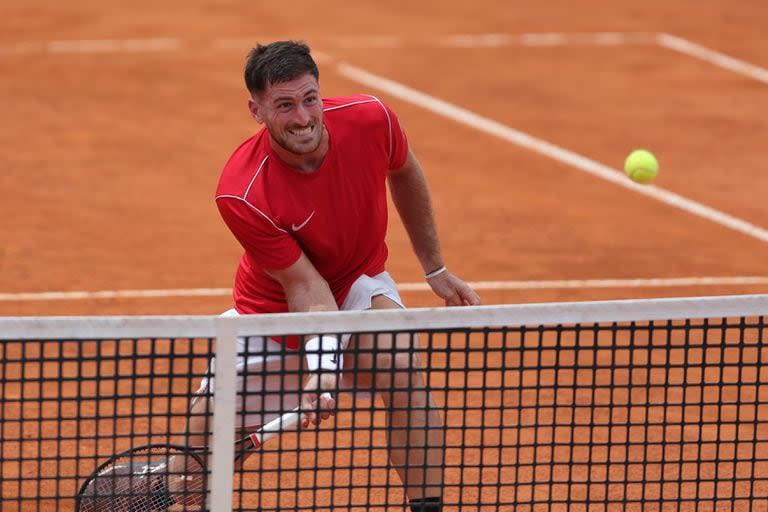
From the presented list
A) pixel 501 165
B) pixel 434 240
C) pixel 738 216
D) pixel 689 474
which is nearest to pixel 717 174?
pixel 738 216

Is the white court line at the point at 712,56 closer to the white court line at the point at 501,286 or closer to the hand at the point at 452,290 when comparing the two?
the white court line at the point at 501,286

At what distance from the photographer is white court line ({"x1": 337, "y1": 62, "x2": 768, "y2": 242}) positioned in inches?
422

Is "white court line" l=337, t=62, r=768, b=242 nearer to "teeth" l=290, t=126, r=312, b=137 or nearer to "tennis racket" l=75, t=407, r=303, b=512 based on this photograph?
"teeth" l=290, t=126, r=312, b=137

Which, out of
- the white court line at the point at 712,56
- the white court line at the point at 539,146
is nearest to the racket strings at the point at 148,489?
the white court line at the point at 539,146

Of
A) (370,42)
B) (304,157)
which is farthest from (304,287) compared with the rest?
(370,42)

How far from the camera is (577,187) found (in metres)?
11.3

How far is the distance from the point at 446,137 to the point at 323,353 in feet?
25.3

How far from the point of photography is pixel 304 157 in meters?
5.58

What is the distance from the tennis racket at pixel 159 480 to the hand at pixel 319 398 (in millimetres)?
70

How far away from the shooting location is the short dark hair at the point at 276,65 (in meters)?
5.38

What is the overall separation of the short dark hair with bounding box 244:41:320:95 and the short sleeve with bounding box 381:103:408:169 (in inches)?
17.7

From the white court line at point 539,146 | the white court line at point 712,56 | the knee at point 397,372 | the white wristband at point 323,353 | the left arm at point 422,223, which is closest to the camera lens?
the white wristband at point 323,353

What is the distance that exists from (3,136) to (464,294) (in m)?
7.05

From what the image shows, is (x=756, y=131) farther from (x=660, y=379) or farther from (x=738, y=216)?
(x=660, y=379)
